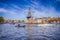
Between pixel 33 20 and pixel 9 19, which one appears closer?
pixel 9 19

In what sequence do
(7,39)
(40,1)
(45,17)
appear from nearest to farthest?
(7,39)
(40,1)
(45,17)


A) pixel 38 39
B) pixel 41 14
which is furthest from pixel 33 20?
pixel 38 39

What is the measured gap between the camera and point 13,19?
275 inches

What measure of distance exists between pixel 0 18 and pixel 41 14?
1.89 metres

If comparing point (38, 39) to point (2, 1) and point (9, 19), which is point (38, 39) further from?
point (2, 1)

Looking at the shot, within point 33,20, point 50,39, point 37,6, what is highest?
point 37,6

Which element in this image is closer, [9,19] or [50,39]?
[50,39]

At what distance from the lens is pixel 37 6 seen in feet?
22.9

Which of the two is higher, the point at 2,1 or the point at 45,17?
the point at 2,1

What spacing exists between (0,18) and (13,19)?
595 millimetres

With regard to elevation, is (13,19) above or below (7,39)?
above

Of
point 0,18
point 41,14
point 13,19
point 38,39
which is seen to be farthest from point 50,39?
point 0,18

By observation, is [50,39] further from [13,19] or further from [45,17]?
[13,19]

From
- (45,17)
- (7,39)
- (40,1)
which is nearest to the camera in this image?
(7,39)
